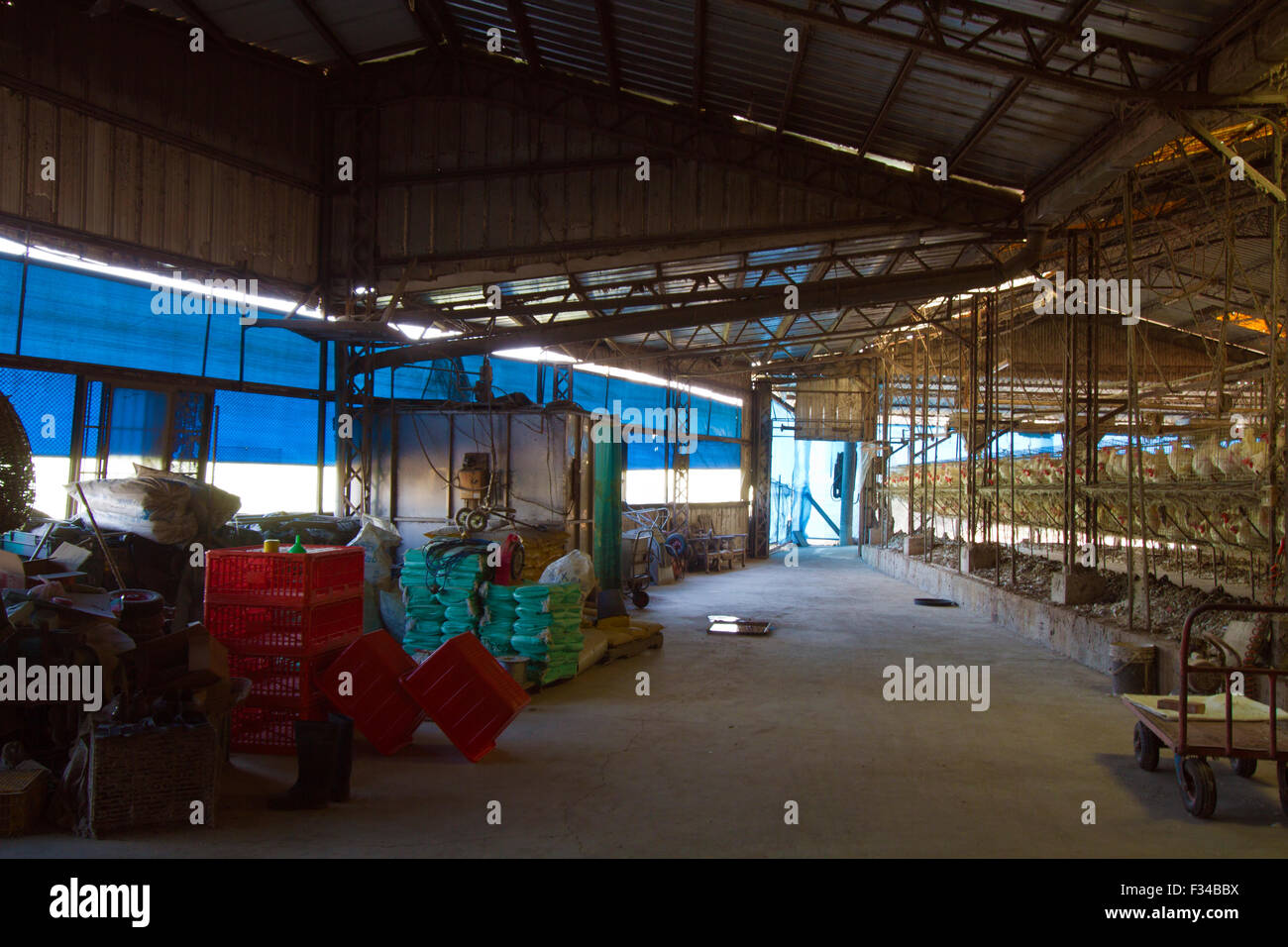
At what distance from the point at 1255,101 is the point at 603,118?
8.22 m

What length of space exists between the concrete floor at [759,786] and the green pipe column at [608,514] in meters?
4.84

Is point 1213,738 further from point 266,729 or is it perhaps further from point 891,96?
point 891,96

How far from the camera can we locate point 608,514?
14.4 metres

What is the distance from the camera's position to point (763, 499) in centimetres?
2605

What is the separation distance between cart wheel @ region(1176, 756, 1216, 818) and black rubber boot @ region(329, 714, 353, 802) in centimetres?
556

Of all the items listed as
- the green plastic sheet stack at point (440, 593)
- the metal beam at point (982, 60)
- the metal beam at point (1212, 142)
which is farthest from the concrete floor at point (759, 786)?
the metal beam at point (982, 60)

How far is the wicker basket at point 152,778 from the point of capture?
4312 mm

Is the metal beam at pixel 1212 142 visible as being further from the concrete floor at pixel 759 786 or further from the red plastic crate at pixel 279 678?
the red plastic crate at pixel 279 678

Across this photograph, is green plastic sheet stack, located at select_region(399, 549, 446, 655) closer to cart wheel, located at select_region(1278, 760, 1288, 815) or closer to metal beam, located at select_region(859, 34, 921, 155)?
cart wheel, located at select_region(1278, 760, 1288, 815)

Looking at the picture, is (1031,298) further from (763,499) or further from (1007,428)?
(763,499)

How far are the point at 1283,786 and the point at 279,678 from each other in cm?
718

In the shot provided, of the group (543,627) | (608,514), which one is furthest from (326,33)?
(543,627)

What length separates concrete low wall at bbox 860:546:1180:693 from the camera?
8.77 m
